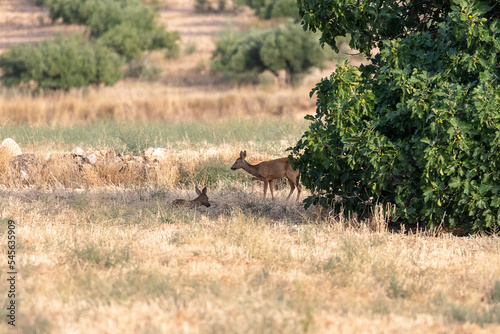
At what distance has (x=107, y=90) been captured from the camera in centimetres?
4038

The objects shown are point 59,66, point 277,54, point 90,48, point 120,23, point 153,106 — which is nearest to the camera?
point 153,106

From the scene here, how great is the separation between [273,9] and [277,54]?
1615cm

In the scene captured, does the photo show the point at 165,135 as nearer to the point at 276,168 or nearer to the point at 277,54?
the point at 276,168

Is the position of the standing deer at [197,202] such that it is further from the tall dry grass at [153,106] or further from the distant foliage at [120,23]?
the distant foliage at [120,23]

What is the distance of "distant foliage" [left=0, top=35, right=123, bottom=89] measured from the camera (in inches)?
1505

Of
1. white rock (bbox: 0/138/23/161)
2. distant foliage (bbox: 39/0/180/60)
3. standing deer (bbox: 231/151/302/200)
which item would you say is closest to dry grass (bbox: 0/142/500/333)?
standing deer (bbox: 231/151/302/200)

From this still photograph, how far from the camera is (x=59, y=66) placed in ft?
125

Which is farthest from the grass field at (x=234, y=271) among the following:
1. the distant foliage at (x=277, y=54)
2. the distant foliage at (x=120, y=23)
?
the distant foliage at (x=120, y=23)

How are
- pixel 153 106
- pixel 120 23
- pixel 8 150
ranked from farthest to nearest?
pixel 120 23, pixel 153 106, pixel 8 150

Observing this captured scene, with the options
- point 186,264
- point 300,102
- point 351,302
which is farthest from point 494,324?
point 300,102

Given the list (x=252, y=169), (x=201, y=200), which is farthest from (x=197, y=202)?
(x=252, y=169)

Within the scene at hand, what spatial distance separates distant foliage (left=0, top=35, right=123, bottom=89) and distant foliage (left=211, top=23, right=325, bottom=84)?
23.6ft

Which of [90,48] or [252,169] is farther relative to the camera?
[90,48]

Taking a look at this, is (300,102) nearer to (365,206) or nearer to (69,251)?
(365,206)
